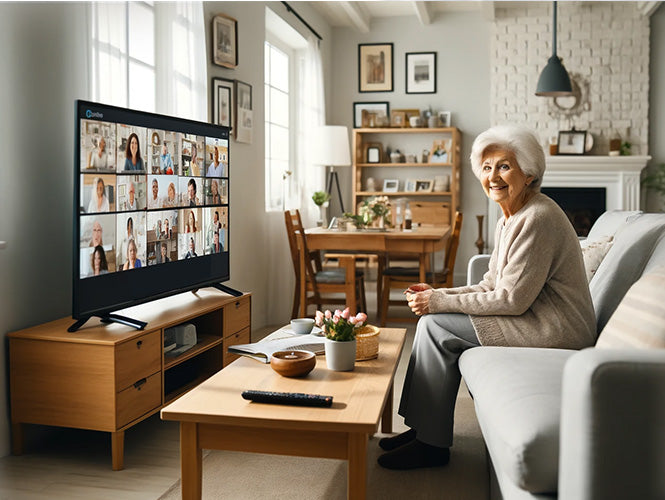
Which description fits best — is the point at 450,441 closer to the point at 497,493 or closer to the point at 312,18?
the point at 497,493

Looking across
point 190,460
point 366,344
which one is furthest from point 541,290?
point 190,460

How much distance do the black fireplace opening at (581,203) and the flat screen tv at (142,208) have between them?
465 cm

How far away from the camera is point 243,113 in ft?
16.4

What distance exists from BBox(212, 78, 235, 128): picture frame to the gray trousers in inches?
100

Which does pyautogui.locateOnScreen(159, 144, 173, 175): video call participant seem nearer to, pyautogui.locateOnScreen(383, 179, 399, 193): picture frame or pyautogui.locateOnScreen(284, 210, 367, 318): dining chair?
pyautogui.locateOnScreen(284, 210, 367, 318): dining chair

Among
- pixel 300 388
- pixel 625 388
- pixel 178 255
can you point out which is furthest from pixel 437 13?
pixel 625 388

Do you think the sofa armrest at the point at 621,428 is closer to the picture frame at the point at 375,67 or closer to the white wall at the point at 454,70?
the white wall at the point at 454,70

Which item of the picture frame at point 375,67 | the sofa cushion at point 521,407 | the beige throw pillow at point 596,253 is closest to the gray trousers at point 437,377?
the sofa cushion at point 521,407

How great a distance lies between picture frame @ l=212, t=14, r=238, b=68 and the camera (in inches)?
177

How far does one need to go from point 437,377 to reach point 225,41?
304 cm

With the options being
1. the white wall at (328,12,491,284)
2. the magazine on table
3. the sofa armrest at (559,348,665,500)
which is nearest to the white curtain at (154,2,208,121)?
the magazine on table

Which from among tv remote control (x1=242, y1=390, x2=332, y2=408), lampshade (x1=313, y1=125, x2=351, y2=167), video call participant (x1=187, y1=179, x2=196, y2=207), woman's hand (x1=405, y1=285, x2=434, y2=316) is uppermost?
lampshade (x1=313, y1=125, x2=351, y2=167)

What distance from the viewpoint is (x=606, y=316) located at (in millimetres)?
2529

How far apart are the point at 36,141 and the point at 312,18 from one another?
4.63 meters
